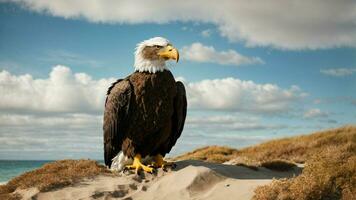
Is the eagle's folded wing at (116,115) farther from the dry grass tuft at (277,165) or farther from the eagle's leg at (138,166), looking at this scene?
the dry grass tuft at (277,165)

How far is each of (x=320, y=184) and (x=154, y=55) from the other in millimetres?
4741

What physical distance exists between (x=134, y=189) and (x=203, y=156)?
12.9 m

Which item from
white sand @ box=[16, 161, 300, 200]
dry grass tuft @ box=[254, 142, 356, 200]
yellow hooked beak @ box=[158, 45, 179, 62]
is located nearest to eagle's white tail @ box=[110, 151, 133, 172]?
white sand @ box=[16, 161, 300, 200]

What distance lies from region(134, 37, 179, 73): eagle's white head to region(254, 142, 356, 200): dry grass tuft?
372 cm

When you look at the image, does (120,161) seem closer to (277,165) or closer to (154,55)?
(154,55)

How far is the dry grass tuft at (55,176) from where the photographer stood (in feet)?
39.3

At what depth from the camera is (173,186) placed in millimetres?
10922

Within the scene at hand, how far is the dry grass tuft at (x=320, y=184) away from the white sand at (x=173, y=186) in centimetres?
72

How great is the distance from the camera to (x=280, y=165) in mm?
15367

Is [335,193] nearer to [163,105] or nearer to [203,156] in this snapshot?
[163,105]

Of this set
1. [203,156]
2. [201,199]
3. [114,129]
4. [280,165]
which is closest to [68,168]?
[114,129]

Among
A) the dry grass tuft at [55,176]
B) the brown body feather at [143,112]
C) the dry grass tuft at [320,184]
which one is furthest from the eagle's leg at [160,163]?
the dry grass tuft at [320,184]

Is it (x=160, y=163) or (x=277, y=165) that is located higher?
(x=160, y=163)

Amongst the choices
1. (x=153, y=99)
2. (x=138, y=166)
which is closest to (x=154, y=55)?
(x=153, y=99)
